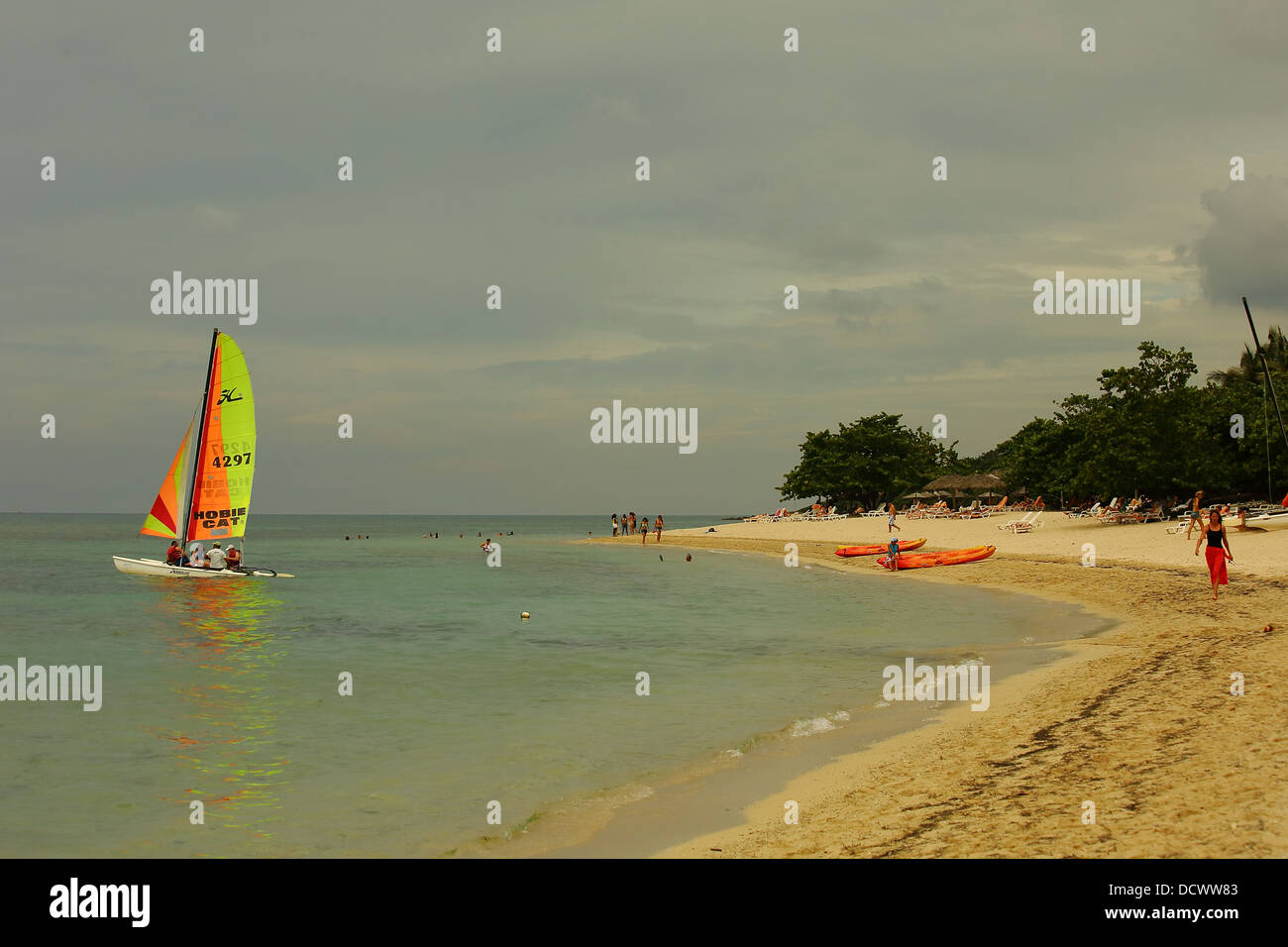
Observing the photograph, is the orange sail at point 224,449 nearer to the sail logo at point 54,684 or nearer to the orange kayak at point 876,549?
the sail logo at point 54,684

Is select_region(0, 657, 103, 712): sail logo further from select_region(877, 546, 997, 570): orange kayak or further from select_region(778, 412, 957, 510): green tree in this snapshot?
select_region(778, 412, 957, 510): green tree

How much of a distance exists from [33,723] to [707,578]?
30.5 m

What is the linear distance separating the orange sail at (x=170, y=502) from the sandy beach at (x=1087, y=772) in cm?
3010

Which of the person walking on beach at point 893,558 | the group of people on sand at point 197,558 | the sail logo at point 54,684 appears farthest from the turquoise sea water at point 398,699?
the person walking on beach at point 893,558

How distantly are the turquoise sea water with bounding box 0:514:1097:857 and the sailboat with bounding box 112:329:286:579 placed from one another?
8.62 feet

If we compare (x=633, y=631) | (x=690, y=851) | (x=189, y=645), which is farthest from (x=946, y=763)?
(x=189, y=645)

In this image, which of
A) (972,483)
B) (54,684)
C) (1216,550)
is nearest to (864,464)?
(972,483)

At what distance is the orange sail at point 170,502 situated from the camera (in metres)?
32.7

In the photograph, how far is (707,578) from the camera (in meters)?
40.4

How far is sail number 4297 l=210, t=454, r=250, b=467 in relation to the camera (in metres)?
32.9

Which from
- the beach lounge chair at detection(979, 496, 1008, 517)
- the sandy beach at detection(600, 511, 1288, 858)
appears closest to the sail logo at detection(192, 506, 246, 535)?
the sandy beach at detection(600, 511, 1288, 858)

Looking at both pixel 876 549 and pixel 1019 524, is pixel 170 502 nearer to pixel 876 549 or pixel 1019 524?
pixel 876 549
